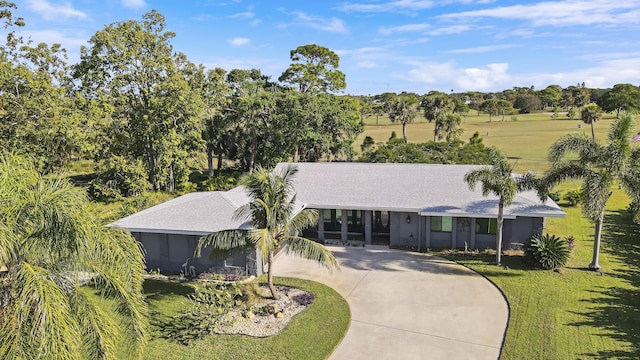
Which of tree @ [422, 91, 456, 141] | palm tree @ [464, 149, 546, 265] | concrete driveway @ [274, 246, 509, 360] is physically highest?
tree @ [422, 91, 456, 141]

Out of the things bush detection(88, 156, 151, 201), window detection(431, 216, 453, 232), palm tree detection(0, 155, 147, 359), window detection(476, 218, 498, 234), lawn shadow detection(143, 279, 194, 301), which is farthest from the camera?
bush detection(88, 156, 151, 201)

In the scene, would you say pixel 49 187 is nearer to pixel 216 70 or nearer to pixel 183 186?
pixel 183 186

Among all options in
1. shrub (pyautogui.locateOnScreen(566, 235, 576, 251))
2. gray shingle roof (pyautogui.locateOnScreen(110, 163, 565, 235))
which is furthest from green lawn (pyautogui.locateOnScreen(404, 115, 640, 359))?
Result: gray shingle roof (pyautogui.locateOnScreen(110, 163, 565, 235))

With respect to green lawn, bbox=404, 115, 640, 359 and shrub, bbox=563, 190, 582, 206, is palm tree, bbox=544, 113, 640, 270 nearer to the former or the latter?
green lawn, bbox=404, 115, 640, 359

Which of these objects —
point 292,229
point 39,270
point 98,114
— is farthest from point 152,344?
point 98,114

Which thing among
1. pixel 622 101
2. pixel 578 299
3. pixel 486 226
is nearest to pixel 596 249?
pixel 578 299

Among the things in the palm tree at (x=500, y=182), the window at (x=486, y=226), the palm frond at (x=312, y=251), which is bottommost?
the window at (x=486, y=226)

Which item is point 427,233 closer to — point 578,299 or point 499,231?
point 499,231

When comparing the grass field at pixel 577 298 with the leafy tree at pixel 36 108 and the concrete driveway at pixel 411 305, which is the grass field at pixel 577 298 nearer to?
the concrete driveway at pixel 411 305

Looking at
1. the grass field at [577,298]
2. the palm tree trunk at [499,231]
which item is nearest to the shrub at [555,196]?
the grass field at [577,298]
